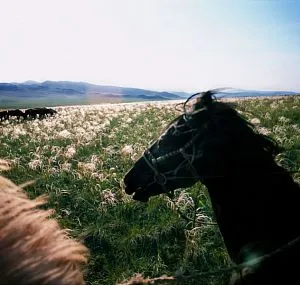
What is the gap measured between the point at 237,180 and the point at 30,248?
9.23 feet

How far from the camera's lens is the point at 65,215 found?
9.07 meters

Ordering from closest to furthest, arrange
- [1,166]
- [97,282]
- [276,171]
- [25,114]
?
1. [1,166]
2. [276,171]
3. [97,282]
4. [25,114]

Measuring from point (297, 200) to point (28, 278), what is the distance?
302 cm

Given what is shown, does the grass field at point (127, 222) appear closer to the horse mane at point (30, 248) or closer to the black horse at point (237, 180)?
the black horse at point (237, 180)

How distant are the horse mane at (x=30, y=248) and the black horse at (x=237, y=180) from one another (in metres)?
2.22

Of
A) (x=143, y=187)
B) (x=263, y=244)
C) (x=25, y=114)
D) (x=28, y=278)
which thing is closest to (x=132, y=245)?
(x=143, y=187)

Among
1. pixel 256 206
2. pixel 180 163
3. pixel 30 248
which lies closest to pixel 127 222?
pixel 180 163

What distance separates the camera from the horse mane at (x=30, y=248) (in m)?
1.65

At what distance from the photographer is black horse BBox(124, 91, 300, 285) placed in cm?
382

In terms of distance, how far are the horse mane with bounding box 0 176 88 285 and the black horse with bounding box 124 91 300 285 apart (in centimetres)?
222

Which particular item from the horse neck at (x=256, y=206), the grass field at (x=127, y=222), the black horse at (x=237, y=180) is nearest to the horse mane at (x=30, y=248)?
the black horse at (x=237, y=180)

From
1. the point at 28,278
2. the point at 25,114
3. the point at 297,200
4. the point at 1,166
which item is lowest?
the point at 25,114

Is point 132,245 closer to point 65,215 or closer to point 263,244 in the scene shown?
point 65,215

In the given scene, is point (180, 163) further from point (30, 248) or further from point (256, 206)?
point (30, 248)
